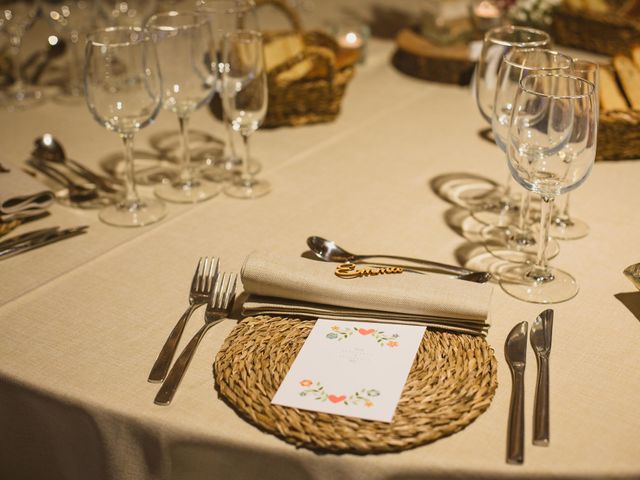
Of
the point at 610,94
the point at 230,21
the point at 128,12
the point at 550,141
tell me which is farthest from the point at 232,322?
the point at 128,12

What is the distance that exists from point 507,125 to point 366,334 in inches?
→ 17.6

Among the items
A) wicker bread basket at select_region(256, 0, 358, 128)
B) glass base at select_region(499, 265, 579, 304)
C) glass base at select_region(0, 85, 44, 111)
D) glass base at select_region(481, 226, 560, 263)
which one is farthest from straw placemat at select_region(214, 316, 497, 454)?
glass base at select_region(0, 85, 44, 111)

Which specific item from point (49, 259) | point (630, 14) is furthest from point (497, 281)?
point (630, 14)

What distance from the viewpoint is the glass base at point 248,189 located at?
1.48 meters

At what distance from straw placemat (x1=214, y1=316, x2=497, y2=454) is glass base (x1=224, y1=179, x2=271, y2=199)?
1.59ft

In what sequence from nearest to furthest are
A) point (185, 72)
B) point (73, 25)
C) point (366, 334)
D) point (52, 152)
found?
point (366, 334) → point (185, 72) → point (52, 152) → point (73, 25)

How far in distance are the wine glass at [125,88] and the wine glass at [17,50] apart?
65cm

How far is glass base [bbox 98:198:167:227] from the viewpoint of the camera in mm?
1377

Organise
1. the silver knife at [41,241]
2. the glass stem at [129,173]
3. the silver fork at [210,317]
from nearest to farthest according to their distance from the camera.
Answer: the silver fork at [210,317], the silver knife at [41,241], the glass stem at [129,173]

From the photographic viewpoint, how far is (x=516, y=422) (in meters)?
0.85

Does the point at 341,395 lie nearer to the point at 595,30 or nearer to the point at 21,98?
the point at 21,98

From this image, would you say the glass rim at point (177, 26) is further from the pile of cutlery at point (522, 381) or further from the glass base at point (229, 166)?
the pile of cutlery at point (522, 381)

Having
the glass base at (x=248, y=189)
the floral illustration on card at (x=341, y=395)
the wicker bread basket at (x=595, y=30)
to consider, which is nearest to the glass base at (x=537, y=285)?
the floral illustration on card at (x=341, y=395)

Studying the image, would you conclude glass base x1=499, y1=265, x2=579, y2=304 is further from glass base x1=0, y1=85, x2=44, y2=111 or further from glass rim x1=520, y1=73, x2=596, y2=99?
glass base x1=0, y1=85, x2=44, y2=111
